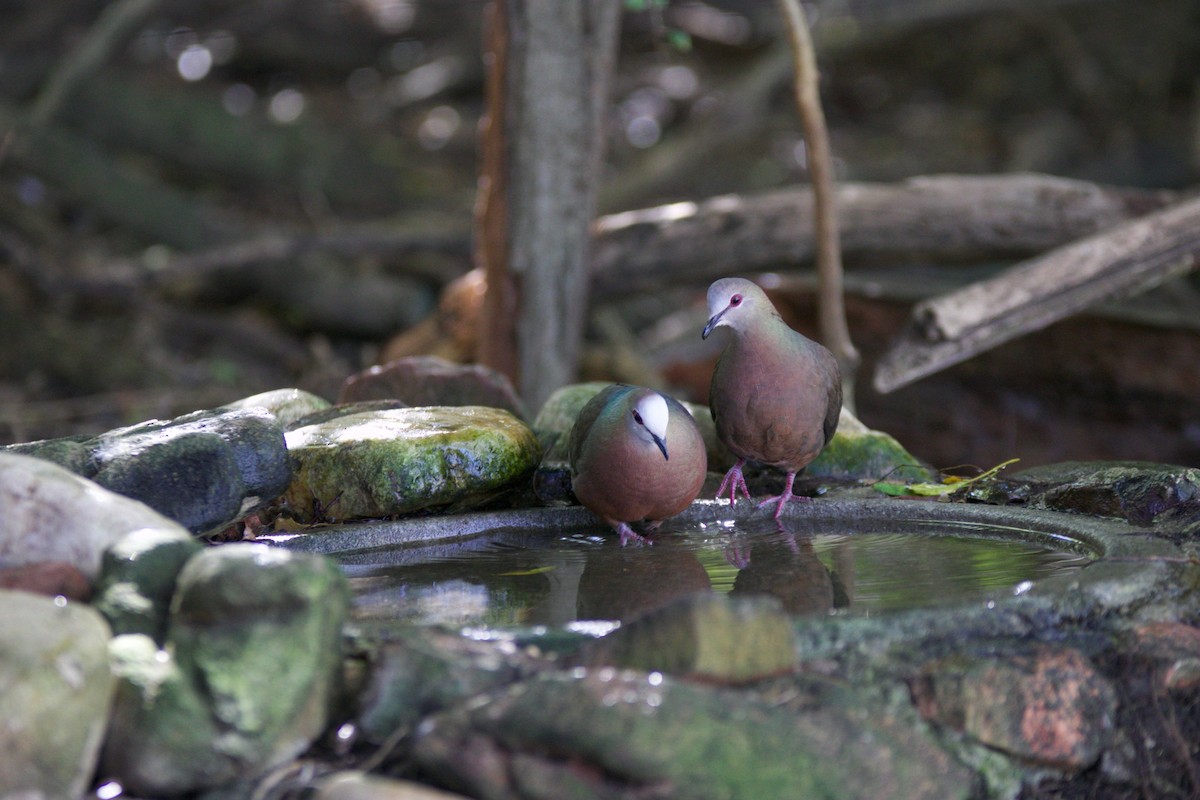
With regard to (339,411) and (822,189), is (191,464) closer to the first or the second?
(339,411)

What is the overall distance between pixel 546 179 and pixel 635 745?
3.81 metres

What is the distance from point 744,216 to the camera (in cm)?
609

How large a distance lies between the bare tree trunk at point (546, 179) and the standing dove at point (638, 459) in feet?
8.03

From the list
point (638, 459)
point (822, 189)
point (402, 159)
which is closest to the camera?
point (638, 459)

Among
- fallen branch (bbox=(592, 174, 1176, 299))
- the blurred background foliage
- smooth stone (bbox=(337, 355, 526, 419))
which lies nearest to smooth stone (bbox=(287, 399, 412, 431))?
smooth stone (bbox=(337, 355, 526, 419))

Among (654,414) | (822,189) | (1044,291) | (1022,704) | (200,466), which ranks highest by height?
(822,189)

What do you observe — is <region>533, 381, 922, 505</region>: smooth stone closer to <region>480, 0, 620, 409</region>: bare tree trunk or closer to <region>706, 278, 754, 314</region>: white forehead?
<region>706, 278, 754, 314</region>: white forehead

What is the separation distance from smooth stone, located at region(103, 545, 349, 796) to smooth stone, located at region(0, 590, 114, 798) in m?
0.07

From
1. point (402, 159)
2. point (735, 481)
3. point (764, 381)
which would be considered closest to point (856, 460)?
point (735, 481)

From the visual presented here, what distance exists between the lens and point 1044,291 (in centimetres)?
496

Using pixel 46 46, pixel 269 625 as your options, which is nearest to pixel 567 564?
pixel 269 625

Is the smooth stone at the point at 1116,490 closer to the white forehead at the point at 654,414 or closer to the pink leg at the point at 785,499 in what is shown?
the pink leg at the point at 785,499

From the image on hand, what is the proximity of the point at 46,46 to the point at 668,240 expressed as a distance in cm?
561

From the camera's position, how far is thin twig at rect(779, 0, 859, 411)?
5328 mm
